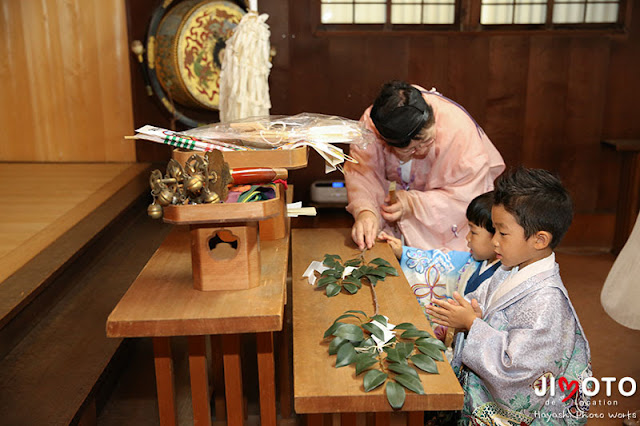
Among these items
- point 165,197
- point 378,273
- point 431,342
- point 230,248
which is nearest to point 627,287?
point 378,273

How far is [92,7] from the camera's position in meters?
5.31

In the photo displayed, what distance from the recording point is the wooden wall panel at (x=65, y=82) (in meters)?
5.32

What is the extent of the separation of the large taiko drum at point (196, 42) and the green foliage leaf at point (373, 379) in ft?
12.9

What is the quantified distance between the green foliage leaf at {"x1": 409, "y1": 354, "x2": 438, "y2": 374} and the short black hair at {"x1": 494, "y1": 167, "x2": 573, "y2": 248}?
61cm

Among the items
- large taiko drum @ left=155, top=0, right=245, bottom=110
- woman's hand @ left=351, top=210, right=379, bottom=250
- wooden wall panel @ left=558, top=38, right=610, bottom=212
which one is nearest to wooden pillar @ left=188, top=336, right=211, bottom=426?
woman's hand @ left=351, top=210, right=379, bottom=250

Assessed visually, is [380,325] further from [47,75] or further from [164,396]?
[47,75]

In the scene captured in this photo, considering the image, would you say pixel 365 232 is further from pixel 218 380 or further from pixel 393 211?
pixel 218 380

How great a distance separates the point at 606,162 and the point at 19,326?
4859 millimetres

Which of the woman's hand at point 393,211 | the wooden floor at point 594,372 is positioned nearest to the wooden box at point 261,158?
the woman's hand at point 393,211

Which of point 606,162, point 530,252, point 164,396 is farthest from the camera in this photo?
point 606,162

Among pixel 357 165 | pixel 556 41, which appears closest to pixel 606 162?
pixel 556 41

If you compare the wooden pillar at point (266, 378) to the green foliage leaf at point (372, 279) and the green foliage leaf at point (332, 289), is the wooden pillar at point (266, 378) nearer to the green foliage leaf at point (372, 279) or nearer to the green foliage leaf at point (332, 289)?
the green foliage leaf at point (332, 289)

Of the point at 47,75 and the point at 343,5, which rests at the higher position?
the point at 343,5

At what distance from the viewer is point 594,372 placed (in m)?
3.32
